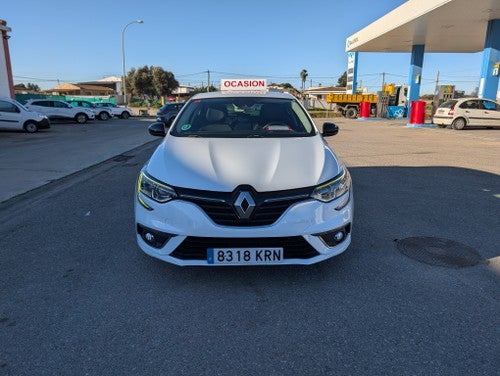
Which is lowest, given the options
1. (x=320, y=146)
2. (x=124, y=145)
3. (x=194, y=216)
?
(x=124, y=145)

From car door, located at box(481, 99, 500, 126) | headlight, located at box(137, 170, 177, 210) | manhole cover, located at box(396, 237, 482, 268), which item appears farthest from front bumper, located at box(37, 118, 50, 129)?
car door, located at box(481, 99, 500, 126)

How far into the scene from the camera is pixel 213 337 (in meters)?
2.66

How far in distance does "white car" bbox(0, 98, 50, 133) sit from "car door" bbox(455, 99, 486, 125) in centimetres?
2082

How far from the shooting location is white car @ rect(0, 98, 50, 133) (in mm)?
17547

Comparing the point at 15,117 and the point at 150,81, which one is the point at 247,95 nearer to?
the point at 15,117

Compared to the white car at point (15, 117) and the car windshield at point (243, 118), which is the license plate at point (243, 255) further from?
the white car at point (15, 117)

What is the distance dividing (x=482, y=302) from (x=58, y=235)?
14.2ft

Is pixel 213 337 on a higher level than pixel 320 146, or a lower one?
lower

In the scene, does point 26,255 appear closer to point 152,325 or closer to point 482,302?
point 152,325

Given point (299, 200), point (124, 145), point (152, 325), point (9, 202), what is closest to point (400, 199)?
point (299, 200)

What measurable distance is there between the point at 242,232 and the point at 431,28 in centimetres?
2540

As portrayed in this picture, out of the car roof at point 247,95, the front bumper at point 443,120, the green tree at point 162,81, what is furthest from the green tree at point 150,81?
the car roof at point 247,95

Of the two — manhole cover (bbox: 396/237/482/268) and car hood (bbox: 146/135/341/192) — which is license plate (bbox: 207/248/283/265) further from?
manhole cover (bbox: 396/237/482/268)

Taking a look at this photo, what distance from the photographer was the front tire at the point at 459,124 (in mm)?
20141
